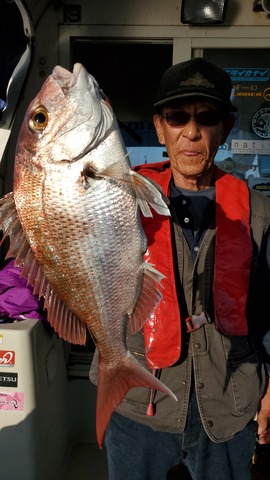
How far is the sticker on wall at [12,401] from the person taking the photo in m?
2.44

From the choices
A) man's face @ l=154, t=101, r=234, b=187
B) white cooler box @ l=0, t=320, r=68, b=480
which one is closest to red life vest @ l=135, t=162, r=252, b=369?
man's face @ l=154, t=101, r=234, b=187

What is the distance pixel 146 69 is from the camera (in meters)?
5.22

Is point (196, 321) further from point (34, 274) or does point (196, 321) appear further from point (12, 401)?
point (12, 401)

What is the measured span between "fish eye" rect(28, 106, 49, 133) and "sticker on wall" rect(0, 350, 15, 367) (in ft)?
5.44

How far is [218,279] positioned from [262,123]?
240cm

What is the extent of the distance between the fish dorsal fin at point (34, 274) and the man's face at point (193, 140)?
724mm

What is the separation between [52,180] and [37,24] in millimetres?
2743

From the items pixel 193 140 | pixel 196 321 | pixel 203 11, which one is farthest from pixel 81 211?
pixel 203 11

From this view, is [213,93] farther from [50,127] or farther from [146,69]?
[146,69]

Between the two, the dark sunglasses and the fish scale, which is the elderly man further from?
the fish scale

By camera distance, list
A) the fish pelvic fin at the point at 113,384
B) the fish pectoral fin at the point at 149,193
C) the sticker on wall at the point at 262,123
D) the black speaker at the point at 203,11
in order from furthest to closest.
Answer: the sticker on wall at the point at 262,123, the black speaker at the point at 203,11, the fish pelvic fin at the point at 113,384, the fish pectoral fin at the point at 149,193

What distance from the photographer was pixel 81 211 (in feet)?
3.92

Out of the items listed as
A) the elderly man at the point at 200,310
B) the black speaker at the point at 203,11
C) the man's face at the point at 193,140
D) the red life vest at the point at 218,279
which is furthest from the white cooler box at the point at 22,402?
the black speaker at the point at 203,11

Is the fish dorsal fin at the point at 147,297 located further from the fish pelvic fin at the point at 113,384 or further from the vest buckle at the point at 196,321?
the vest buckle at the point at 196,321
